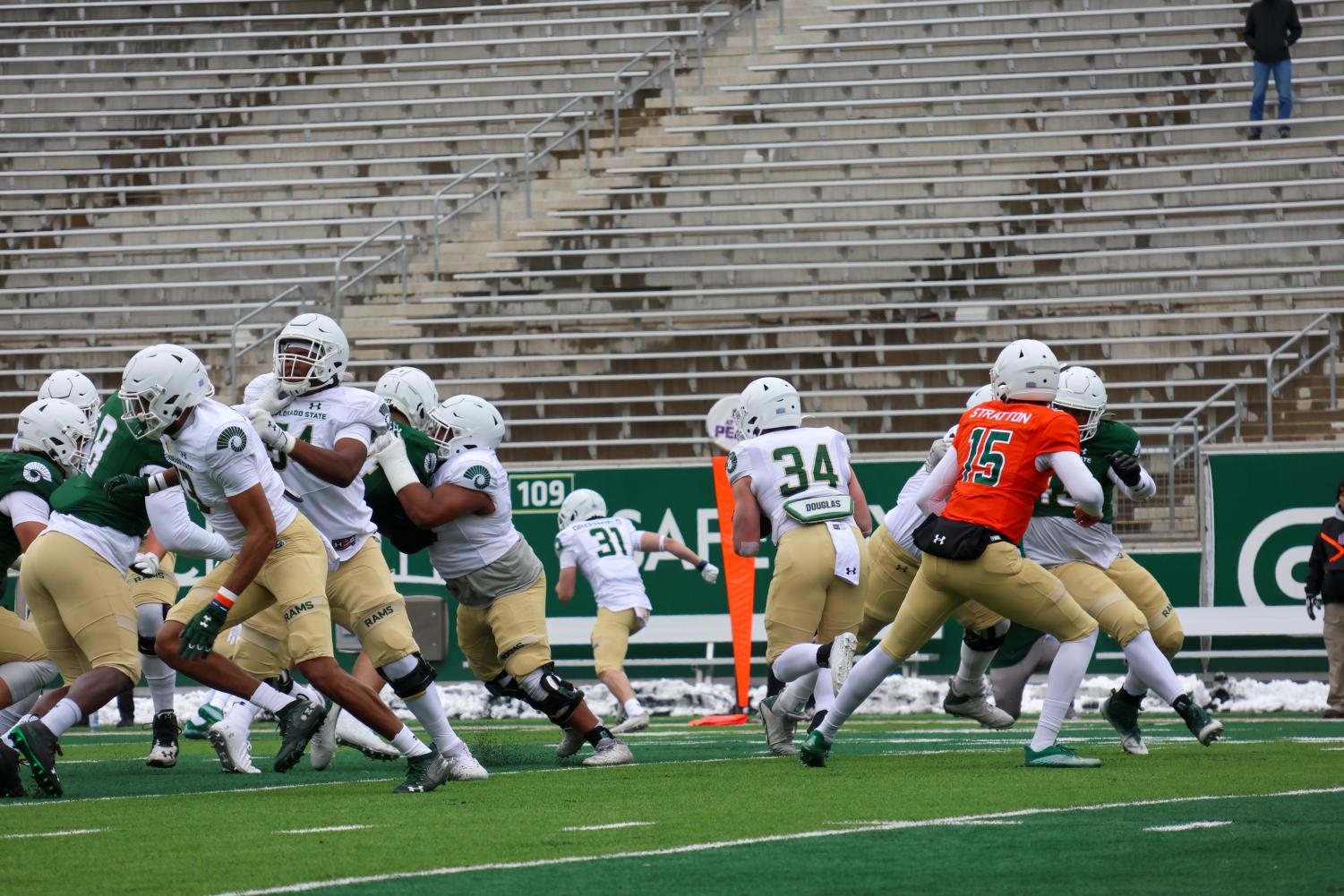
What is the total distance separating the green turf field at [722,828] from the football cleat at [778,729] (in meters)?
0.16

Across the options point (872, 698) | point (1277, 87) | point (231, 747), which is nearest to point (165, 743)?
point (231, 747)

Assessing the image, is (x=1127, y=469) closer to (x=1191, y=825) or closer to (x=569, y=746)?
(x=569, y=746)

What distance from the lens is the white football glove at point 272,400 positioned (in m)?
7.84

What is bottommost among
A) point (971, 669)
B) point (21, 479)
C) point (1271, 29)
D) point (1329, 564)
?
point (1329, 564)

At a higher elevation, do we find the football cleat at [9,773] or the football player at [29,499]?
the football player at [29,499]

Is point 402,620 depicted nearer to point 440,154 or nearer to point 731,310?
point 731,310

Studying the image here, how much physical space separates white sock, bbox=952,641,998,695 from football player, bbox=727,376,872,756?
984 millimetres

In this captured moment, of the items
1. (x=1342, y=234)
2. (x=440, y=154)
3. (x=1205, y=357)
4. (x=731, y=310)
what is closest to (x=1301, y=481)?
(x=1205, y=357)

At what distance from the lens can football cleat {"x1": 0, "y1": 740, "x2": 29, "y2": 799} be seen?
7.35 meters

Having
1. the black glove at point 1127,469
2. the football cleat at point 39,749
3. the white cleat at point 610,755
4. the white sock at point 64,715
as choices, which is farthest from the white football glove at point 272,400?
the black glove at point 1127,469

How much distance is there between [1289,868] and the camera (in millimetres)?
5000

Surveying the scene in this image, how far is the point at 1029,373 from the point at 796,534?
6.24 feet

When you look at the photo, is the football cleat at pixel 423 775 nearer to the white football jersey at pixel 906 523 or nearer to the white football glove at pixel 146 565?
the white football glove at pixel 146 565

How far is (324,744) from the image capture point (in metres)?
9.02
